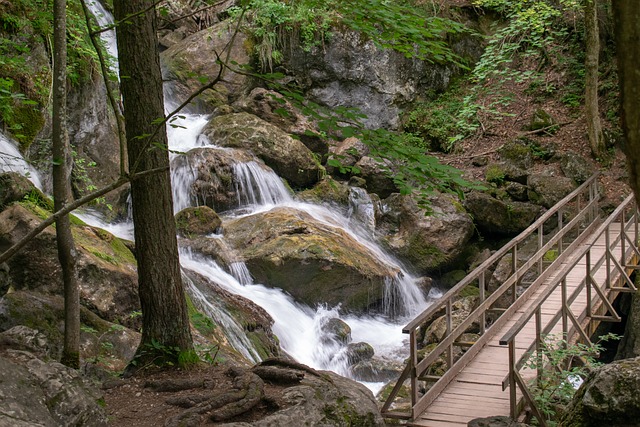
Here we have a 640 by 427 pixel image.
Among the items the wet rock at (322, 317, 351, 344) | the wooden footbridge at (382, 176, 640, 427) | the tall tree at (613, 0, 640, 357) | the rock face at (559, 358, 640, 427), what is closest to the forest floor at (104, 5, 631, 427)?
the wooden footbridge at (382, 176, 640, 427)

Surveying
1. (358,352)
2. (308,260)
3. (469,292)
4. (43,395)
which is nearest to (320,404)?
(43,395)

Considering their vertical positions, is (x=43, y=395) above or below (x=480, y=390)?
above

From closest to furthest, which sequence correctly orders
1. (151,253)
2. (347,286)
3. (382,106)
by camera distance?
(151,253)
(347,286)
(382,106)

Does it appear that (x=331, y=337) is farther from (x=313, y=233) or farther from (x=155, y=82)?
(x=155, y=82)

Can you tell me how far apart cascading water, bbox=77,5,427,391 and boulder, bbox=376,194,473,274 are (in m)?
0.42

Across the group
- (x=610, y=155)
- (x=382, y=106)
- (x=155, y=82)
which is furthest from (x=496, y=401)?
(x=382, y=106)

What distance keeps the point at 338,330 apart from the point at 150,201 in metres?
5.99

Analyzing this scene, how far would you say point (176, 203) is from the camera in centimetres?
1277

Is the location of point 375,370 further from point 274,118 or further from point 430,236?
point 274,118

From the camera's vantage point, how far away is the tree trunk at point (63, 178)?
16.3 feet

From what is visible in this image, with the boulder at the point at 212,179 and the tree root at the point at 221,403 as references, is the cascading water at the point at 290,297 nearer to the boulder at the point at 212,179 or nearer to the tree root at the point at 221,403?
the boulder at the point at 212,179

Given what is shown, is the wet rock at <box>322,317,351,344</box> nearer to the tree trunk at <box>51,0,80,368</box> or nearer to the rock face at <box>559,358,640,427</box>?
the rock face at <box>559,358,640,427</box>

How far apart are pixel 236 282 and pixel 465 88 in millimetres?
Result: 10713

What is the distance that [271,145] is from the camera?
47.7ft
